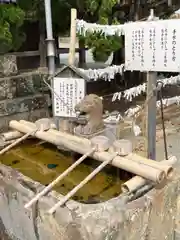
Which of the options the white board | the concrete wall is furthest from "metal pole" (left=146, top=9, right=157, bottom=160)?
the concrete wall

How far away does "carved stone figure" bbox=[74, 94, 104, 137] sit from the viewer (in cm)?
187

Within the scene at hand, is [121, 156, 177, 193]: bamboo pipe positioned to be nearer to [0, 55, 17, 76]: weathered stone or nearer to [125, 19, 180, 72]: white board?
[125, 19, 180, 72]: white board

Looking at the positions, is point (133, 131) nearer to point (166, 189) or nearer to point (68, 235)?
point (166, 189)

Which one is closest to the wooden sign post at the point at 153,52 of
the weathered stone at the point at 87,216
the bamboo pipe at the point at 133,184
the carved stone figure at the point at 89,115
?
the carved stone figure at the point at 89,115

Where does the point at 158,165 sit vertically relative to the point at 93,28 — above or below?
below

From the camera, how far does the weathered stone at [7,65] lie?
3467 millimetres

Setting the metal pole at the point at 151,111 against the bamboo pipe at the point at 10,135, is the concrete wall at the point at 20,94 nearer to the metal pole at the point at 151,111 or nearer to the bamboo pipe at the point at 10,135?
the bamboo pipe at the point at 10,135

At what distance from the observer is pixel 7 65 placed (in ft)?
11.6

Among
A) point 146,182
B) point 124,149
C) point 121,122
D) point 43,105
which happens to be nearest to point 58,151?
point 124,149

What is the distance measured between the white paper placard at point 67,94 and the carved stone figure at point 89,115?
10.6 inches

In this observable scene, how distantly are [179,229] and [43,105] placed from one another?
7.83ft

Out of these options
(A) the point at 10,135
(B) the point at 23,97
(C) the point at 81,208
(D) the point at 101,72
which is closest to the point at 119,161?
(C) the point at 81,208

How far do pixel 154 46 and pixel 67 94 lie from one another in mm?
759

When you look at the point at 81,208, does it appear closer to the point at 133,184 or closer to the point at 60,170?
the point at 133,184
